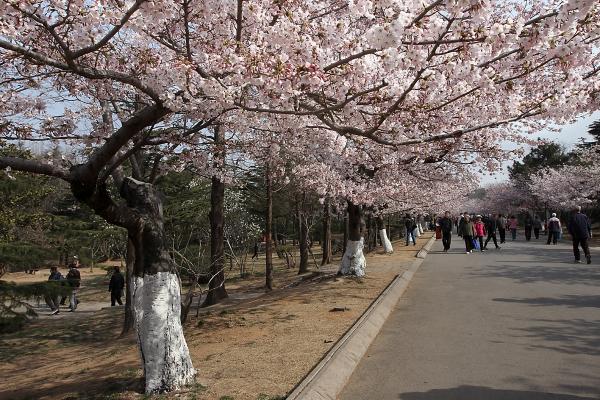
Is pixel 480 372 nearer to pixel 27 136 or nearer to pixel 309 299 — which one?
pixel 309 299

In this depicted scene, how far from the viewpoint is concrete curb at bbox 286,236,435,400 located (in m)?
4.72

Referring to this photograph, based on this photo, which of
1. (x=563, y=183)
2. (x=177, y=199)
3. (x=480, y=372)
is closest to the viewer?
(x=480, y=372)

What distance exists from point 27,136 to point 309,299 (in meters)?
6.19

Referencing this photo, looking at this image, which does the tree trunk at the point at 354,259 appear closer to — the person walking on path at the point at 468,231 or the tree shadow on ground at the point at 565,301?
the tree shadow on ground at the point at 565,301

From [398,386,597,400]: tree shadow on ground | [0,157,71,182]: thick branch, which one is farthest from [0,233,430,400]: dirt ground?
[0,157,71,182]: thick branch

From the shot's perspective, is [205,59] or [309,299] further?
[309,299]

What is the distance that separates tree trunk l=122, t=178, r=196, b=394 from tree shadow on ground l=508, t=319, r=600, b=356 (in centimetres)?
432

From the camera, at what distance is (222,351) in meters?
6.84

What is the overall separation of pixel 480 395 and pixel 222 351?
359 centimetres

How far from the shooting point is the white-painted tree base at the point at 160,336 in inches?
207

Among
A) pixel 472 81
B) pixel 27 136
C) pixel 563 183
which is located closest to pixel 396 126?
pixel 472 81

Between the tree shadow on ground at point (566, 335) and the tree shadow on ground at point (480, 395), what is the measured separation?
1547mm

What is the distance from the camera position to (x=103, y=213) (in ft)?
18.5

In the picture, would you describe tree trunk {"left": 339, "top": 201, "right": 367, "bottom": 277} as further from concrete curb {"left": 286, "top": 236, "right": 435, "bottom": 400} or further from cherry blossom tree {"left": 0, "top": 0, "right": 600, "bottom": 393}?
cherry blossom tree {"left": 0, "top": 0, "right": 600, "bottom": 393}
